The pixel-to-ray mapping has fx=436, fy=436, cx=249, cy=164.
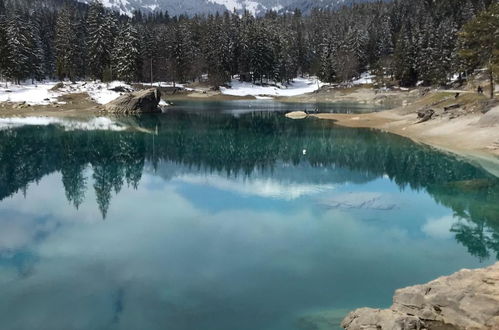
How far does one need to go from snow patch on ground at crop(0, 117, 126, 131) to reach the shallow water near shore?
57.6 feet

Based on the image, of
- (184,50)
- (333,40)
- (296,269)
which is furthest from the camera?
(333,40)

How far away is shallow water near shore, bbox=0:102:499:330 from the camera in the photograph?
46.9 feet

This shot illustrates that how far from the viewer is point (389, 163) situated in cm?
3909

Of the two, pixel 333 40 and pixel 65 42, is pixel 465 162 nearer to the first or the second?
pixel 65 42

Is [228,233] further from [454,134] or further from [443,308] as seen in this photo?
[454,134]

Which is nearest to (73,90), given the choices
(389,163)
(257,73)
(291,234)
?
(257,73)

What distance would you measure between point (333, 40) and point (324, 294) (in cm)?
15637

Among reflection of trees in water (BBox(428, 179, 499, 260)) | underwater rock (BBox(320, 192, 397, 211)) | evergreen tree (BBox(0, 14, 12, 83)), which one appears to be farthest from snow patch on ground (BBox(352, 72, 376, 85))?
underwater rock (BBox(320, 192, 397, 211))

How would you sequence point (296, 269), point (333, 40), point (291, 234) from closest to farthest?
1. point (296, 269)
2. point (291, 234)
3. point (333, 40)

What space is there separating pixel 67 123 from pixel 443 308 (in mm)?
64472

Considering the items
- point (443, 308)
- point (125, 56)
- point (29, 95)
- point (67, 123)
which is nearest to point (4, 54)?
point (29, 95)

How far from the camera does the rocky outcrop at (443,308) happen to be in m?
11.4

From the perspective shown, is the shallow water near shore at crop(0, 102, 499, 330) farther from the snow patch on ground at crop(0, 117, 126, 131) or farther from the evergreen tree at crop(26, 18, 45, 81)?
the evergreen tree at crop(26, 18, 45, 81)

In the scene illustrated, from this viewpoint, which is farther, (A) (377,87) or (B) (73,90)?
(A) (377,87)
